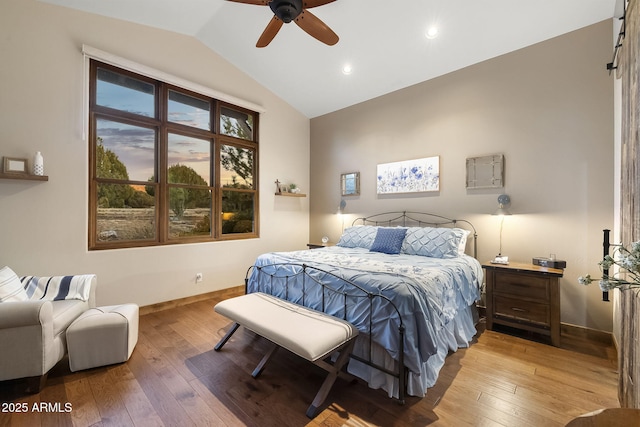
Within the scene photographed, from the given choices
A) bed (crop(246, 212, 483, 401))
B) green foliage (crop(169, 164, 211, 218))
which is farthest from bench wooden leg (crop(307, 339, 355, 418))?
green foliage (crop(169, 164, 211, 218))

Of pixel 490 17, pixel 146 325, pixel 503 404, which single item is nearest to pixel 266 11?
pixel 490 17

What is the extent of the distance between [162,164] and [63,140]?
3.16 feet

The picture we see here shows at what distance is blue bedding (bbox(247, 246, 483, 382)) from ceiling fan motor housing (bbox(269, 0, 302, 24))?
2.10 m

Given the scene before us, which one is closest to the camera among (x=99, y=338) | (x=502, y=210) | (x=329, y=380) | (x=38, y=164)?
(x=329, y=380)

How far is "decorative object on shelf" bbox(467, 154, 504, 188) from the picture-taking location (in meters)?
3.22

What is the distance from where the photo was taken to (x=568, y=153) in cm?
282

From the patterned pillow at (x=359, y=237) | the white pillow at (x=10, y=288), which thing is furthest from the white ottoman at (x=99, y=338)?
the patterned pillow at (x=359, y=237)

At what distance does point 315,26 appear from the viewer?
2.36 meters

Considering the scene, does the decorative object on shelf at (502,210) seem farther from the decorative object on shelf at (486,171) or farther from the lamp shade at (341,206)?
the lamp shade at (341,206)

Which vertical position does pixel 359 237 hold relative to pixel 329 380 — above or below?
above

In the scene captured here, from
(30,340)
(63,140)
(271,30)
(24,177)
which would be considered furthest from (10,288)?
(271,30)

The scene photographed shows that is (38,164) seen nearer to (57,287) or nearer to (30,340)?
(57,287)

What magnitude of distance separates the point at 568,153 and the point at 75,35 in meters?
5.41

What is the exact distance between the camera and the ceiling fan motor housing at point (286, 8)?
2.03m
